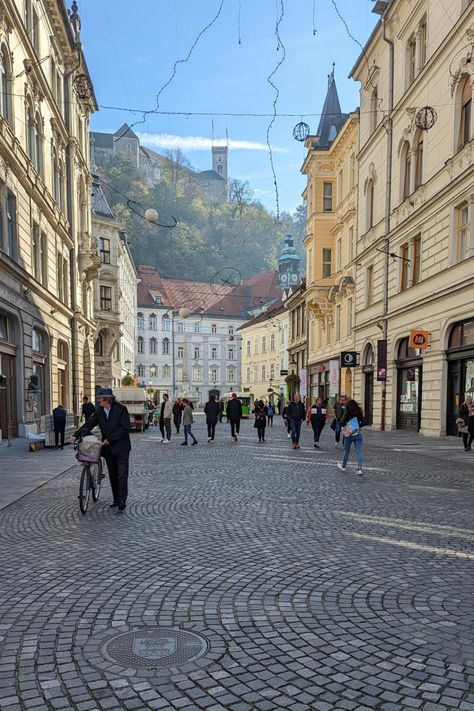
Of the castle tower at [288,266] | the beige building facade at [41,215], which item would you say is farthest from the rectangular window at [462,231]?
the castle tower at [288,266]

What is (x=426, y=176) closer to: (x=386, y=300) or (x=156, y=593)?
(x=386, y=300)

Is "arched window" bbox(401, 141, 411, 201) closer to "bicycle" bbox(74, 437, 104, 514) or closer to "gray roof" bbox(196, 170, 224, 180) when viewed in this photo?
"bicycle" bbox(74, 437, 104, 514)

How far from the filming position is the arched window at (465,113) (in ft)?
59.1

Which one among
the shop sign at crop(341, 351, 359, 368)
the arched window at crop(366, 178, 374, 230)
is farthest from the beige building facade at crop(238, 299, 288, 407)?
the arched window at crop(366, 178, 374, 230)

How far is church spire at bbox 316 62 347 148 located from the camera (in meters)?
38.8

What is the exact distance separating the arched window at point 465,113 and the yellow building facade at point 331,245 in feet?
39.0

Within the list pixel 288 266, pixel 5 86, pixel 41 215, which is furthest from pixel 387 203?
pixel 288 266

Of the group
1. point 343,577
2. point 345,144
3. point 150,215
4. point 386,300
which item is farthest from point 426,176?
point 343,577

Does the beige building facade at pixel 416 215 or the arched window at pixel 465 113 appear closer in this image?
the arched window at pixel 465 113

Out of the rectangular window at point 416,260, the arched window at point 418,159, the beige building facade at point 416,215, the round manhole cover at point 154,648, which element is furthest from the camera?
the rectangular window at point 416,260

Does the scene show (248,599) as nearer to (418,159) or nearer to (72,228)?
(418,159)

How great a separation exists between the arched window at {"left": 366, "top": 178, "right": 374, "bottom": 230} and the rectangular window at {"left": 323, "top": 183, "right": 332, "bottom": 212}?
9.29 m

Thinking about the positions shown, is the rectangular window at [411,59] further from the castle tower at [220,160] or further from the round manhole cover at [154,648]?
the castle tower at [220,160]

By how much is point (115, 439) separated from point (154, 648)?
4410 mm
